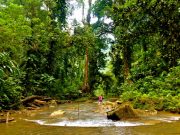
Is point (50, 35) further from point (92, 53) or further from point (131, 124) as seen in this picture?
point (131, 124)

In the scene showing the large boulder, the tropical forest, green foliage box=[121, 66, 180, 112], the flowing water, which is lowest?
the flowing water

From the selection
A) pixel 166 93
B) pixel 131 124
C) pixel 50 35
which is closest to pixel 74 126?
pixel 131 124

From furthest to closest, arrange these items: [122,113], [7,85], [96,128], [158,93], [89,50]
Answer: [89,50] → [158,93] → [7,85] → [122,113] → [96,128]

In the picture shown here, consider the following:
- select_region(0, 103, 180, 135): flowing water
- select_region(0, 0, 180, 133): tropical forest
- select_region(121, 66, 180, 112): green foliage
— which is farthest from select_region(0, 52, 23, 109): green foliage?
select_region(121, 66, 180, 112): green foliage

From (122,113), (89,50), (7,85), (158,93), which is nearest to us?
(122,113)

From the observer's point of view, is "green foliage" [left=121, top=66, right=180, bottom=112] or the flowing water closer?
the flowing water

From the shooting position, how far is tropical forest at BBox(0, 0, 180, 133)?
1934cm

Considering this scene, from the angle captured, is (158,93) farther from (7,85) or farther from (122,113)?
(7,85)

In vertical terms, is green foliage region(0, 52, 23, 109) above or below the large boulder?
above

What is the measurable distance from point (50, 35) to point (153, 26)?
10.4m

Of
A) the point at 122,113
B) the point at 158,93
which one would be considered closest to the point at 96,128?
the point at 122,113

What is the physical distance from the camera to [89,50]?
36.6 m

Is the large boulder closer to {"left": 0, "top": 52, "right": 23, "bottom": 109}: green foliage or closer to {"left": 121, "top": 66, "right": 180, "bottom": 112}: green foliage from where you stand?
{"left": 121, "top": 66, "right": 180, "bottom": 112}: green foliage

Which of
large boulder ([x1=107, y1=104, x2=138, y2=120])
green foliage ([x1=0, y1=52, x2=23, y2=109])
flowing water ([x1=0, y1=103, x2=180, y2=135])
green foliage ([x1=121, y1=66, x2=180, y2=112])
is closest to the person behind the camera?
flowing water ([x1=0, y1=103, x2=180, y2=135])
